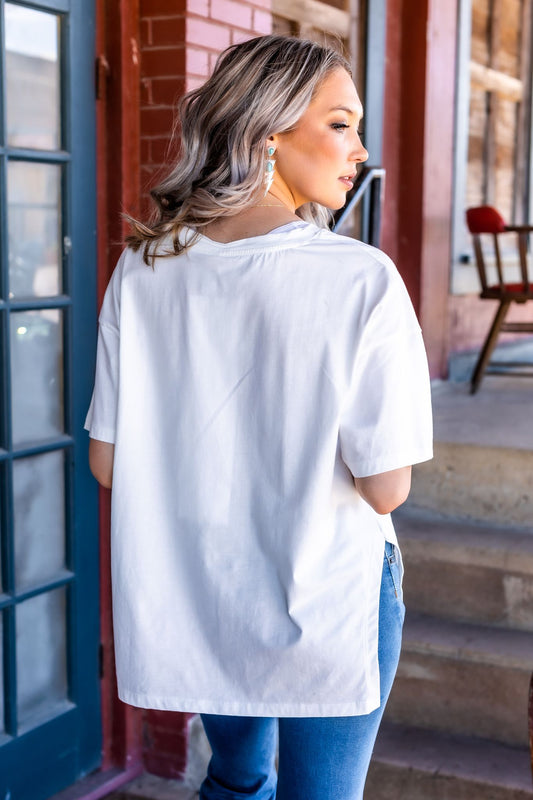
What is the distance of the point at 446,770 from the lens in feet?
8.73

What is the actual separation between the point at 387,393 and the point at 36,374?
1497mm

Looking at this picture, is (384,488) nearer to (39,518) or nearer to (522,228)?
(39,518)

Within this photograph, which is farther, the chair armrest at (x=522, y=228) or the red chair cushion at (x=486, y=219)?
the red chair cushion at (x=486, y=219)

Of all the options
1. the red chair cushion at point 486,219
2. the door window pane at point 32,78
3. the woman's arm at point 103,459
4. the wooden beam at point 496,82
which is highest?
the wooden beam at point 496,82

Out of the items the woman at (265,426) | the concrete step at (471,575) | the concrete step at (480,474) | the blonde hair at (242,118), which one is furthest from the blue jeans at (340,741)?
the concrete step at (480,474)

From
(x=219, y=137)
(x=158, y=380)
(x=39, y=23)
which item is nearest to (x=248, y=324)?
(x=158, y=380)

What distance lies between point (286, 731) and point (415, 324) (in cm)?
61

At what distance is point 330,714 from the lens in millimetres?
1321

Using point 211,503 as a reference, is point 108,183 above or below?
above

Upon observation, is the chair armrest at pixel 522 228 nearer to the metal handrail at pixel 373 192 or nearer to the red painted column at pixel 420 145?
the red painted column at pixel 420 145

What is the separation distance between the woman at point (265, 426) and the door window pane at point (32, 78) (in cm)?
110

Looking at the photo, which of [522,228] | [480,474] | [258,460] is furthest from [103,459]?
[522,228]

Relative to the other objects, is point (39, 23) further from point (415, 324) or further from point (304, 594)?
point (304, 594)

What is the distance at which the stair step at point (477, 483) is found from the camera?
335 centimetres
